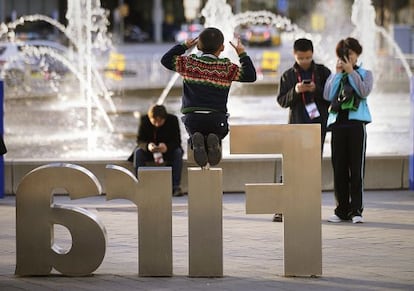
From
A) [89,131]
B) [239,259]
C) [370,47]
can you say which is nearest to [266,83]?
[370,47]

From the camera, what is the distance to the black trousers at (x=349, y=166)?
10.3 meters

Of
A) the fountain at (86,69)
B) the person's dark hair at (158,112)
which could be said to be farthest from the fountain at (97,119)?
the person's dark hair at (158,112)

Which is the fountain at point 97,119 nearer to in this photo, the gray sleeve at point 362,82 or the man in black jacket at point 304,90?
the man in black jacket at point 304,90

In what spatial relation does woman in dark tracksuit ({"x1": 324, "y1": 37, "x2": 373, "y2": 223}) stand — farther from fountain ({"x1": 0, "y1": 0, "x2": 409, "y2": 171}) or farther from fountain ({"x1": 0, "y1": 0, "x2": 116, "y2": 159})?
fountain ({"x1": 0, "y1": 0, "x2": 116, "y2": 159})

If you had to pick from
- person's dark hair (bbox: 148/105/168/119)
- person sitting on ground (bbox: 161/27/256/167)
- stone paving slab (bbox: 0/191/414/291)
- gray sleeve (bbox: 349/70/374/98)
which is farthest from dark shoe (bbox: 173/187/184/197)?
person sitting on ground (bbox: 161/27/256/167)

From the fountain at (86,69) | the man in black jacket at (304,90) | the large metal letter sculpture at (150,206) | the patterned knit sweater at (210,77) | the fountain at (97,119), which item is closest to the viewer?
the large metal letter sculpture at (150,206)

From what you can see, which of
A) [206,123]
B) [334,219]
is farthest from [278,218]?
[206,123]

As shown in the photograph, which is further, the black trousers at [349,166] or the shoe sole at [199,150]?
the black trousers at [349,166]

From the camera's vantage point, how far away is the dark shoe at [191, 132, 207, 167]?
317 inches

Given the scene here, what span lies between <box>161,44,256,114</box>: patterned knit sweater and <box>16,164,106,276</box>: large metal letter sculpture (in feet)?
3.15

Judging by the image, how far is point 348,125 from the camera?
10.3 m

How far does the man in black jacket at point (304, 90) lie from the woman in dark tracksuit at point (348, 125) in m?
0.17

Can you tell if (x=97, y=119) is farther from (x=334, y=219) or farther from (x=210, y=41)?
(x=210, y=41)

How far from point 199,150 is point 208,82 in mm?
512
